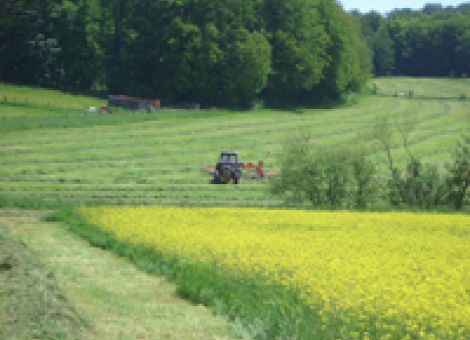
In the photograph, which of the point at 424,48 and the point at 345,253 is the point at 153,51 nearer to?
the point at 345,253

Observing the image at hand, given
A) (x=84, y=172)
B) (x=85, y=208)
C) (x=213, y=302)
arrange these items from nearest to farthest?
(x=213, y=302)
(x=85, y=208)
(x=84, y=172)

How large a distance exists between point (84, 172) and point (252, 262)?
114 ft

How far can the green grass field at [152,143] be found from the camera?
157 feet

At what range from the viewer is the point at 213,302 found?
62.0 feet

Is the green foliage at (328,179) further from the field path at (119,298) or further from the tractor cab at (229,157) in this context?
the field path at (119,298)

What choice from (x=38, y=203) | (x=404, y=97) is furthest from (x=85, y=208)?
(x=404, y=97)

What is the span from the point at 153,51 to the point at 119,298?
77.5 m

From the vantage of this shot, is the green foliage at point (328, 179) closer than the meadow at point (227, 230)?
Answer: No

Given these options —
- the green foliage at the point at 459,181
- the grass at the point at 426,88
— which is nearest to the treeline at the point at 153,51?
the grass at the point at 426,88

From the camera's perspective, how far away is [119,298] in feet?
62.5

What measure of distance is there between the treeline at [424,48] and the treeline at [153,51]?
7795 cm

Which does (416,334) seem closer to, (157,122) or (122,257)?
(122,257)

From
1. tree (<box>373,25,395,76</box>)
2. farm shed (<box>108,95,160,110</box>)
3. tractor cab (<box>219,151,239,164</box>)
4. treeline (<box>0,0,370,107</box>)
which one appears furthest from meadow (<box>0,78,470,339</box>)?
tree (<box>373,25,395,76</box>)

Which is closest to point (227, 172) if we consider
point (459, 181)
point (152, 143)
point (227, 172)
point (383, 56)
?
point (227, 172)
